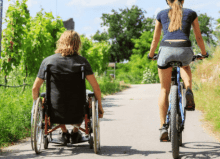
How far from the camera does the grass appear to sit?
6.44 meters

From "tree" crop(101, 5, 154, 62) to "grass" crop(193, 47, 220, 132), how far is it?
4570 cm

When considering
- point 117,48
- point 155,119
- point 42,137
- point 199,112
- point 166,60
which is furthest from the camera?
point 117,48

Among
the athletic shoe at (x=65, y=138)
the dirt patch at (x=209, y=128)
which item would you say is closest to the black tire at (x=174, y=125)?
the athletic shoe at (x=65, y=138)

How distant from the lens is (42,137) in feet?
13.8

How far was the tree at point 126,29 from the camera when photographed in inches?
2312

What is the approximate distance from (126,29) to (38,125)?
56.8 metres

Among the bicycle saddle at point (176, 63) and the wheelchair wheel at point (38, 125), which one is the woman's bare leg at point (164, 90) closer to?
the bicycle saddle at point (176, 63)

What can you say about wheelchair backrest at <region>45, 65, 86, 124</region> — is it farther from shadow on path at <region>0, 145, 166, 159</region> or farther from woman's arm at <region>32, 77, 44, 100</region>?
shadow on path at <region>0, 145, 166, 159</region>

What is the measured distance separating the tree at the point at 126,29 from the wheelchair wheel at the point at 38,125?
179 feet

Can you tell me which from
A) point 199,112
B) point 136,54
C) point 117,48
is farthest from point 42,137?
point 117,48

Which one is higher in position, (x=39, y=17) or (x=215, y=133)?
(x=39, y=17)

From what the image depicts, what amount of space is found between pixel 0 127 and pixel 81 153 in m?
1.53

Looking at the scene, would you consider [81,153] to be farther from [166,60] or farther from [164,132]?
[166,60]

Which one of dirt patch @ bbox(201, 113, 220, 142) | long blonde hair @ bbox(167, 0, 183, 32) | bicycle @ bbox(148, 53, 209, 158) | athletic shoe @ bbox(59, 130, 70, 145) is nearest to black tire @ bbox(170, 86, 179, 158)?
Result: bicycle @ bbox(148, 53, 209, 158)
